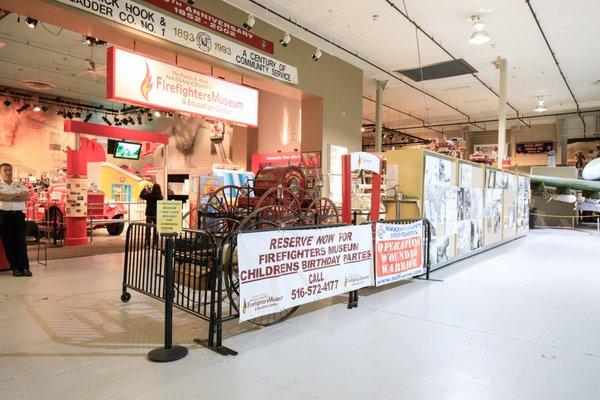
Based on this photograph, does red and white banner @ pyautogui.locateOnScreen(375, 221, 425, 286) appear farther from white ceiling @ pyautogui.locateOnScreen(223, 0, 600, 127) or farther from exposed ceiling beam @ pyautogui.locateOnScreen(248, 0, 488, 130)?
exposed ceiling beam @ pyautogui.locateOnScreen(248, 0, 488, 130)

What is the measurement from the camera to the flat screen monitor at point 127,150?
1437cm

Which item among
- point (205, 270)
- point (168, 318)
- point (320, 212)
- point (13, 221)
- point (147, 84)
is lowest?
point (168, 318)

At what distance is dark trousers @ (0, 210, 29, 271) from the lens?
5.57 metres

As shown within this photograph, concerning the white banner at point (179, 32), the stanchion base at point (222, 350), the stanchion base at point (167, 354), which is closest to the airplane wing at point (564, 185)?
the white banner at point (179, 32)

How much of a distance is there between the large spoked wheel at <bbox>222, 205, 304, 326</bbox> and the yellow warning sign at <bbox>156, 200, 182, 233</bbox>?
40 centimetres

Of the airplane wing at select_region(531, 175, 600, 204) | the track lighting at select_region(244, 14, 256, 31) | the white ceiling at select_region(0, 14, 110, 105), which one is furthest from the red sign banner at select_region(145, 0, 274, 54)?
the airplane wing at select_region(531, 175, 600, 204)

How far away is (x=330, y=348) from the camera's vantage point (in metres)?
3.22

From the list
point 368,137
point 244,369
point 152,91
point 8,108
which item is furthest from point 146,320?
point 368,137

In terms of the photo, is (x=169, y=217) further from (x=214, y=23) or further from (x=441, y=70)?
(x=441, y=70)

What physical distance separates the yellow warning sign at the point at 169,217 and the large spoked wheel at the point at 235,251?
0.40 meters

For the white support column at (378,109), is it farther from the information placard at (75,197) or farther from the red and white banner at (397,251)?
the information placard at (75,197)

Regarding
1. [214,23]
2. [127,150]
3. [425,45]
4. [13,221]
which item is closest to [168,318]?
[13,221]

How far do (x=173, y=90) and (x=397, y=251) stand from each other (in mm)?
4109

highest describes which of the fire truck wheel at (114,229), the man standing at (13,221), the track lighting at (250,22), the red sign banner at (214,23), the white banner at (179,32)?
the track lighting at (250,22)
